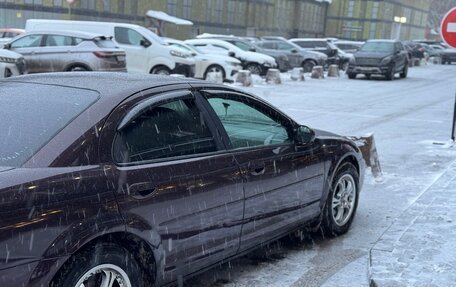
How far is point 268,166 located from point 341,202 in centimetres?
143

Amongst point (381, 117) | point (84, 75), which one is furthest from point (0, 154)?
point (381, 117)

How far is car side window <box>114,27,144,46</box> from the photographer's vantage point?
17719mm

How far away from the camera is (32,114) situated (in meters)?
3.26

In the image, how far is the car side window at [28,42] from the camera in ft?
49.9

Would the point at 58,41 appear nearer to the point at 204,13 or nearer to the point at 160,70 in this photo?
the point at 160,70

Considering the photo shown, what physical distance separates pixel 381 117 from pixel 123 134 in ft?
35.4

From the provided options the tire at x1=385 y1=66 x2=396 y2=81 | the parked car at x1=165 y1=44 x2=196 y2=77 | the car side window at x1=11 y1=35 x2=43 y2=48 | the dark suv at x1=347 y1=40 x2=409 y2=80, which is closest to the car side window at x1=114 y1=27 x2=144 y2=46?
the parked car at x1=165 y1=44 x2=196 y2=77

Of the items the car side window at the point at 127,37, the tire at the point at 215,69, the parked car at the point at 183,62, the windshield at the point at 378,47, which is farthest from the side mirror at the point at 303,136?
the windshield at the point at 378,47

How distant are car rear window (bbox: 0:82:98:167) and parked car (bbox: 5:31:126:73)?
1149 cm

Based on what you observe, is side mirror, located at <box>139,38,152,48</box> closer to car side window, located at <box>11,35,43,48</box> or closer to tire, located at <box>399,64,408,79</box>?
car side window, located at <box>11,35,43,48</box>

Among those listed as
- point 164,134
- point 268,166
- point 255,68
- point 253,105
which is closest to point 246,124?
point 253,105

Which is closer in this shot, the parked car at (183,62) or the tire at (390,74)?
the parked car at (183,62)

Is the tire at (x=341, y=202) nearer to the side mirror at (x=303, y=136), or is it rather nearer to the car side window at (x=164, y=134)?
the side mirror at (x=303, y=136)

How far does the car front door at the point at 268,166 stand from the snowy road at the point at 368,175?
34 cm
